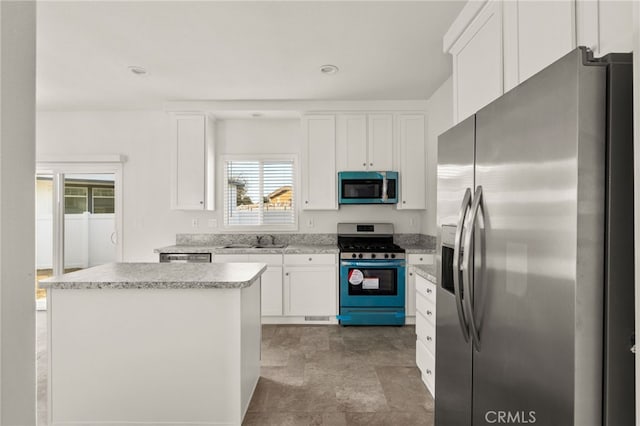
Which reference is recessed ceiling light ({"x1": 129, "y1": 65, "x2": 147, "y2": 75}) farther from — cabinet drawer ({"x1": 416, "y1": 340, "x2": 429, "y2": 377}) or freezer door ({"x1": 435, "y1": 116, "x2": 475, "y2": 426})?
cabinet drawer ({"x1": 416, "y1": 340, "x2": 429, "y2": 377})

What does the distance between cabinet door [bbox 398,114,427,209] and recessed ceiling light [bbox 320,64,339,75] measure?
125 centimetres

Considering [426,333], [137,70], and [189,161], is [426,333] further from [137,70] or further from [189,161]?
[137,70]

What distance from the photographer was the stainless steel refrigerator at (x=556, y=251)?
686 mm

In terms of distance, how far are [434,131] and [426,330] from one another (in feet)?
7.89

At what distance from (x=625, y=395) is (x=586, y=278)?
0.25 m

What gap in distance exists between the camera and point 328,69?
129 inches

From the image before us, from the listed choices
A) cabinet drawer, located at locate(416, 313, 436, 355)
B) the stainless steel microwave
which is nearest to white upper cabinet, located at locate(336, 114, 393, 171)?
the stainless steel microwave

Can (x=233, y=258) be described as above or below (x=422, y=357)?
above

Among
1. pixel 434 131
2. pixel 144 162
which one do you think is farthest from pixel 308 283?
pixel 144 162

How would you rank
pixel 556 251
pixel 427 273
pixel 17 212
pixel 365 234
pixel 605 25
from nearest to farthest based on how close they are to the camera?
pixel 17 212 → pixel 556 251 → pixel 605 25 → pixel 427 273 → pixel 365 234

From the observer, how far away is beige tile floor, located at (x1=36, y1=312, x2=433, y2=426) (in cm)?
218

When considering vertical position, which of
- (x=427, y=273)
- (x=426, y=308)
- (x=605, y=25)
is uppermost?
(x=605, y=25)

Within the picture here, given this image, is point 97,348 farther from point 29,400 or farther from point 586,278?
point 586,278

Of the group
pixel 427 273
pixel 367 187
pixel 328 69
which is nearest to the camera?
pixel 427 273
